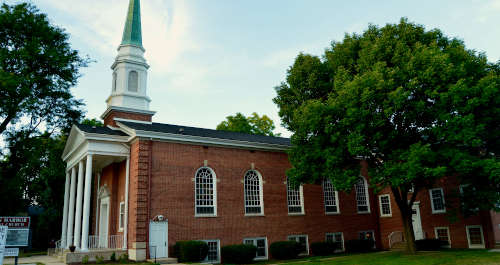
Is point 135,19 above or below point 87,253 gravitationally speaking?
above

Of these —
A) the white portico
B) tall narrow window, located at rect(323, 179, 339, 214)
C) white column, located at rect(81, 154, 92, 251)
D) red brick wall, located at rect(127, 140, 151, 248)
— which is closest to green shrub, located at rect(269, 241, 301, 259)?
tall narrow window, located at rect(323, 179, 339, 214)

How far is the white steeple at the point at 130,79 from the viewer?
26203 millimetres

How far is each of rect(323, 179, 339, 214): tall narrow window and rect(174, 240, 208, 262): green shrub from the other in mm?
10946

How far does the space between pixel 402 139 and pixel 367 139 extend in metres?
1.87

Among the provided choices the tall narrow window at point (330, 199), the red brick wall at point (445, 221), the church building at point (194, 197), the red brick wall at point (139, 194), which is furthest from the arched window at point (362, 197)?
the red brick wall at point (139, 194)

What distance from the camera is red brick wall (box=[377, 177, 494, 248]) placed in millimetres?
24562

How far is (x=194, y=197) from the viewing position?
21.7 metres

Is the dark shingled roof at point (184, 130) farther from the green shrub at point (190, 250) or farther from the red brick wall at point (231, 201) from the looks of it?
the green shrub at point (190, 250)

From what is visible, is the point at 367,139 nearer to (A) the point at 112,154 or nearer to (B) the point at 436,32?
(B) the point at 436,32

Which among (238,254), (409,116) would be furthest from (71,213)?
(409,116)

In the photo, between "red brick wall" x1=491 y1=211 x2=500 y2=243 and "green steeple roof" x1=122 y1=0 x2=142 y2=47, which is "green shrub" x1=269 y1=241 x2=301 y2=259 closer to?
"red brick wall" x1=491 y1=211 x2=500 y2=243

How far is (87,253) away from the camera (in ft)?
63.2

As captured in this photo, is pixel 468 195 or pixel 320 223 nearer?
pixel 468 195

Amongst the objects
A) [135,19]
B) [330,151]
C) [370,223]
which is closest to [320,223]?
[370,223]
